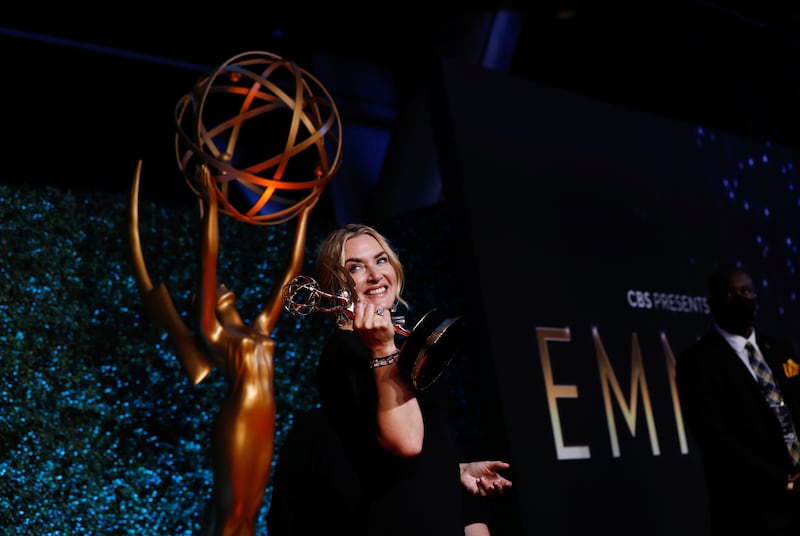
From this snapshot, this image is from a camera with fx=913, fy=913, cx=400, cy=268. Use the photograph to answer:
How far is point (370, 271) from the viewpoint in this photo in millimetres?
2096

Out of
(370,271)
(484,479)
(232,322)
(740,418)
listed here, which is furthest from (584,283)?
(370,271)

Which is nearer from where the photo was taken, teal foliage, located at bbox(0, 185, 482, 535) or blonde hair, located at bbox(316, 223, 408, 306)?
blonde hair, located at bbox(316, 223, 408, 306)

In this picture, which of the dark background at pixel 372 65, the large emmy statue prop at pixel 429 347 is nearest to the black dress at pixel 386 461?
the large emmy statue prop at pixel 429 347

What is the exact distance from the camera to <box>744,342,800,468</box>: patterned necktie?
3.68m

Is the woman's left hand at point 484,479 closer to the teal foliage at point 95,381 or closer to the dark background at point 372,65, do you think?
the teal foliage at point 95,381

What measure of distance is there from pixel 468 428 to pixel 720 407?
157cm

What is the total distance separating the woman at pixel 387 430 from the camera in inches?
68.4

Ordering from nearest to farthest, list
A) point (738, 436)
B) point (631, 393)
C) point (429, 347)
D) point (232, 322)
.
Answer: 1. point (429, 347)
2. point (232, 322)
3. point (738, 436)
4. point (631, 393)

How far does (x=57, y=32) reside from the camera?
5926 mm

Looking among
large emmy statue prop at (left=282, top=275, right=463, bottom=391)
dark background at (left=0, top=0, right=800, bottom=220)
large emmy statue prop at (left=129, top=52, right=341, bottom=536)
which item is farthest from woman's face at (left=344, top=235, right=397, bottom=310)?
dark background at (left=0, top=0, right=800, bottom=220)

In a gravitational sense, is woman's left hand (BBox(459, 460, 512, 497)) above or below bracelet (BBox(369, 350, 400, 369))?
below

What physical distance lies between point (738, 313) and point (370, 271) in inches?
93.0

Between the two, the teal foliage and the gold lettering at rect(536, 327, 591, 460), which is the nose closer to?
the teal foliage

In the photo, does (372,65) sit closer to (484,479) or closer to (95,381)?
(95,381)
